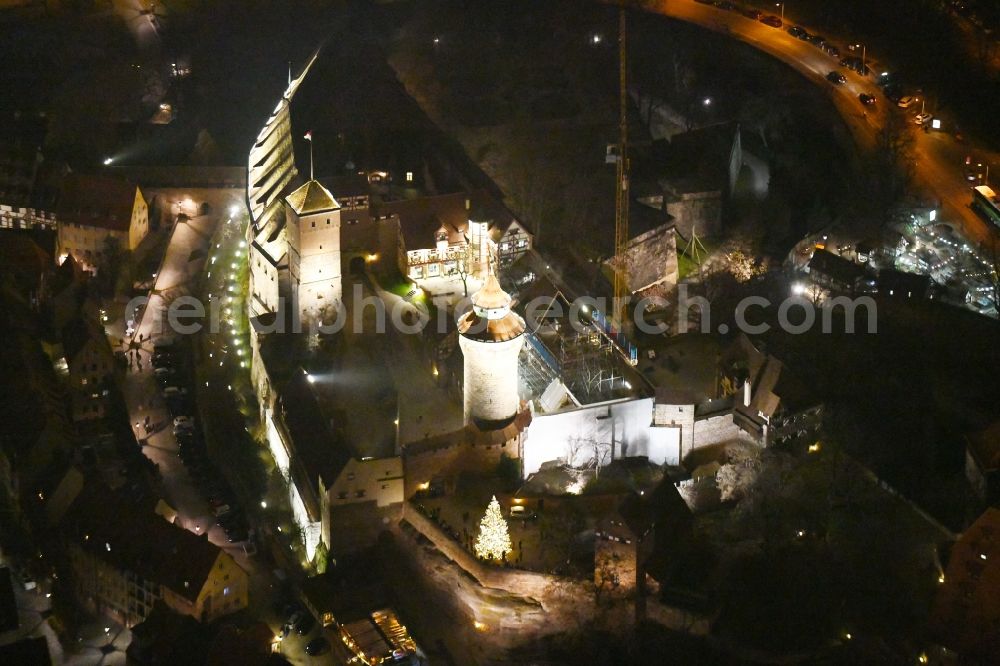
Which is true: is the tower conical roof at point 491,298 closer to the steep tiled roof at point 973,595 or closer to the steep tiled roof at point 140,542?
the steep tiled roof at point 140,542

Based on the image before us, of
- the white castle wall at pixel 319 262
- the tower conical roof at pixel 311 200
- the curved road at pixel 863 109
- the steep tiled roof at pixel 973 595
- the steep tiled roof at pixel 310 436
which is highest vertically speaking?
the curved road at pixel 863 109

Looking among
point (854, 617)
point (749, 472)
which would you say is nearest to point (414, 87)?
point (749, 472)

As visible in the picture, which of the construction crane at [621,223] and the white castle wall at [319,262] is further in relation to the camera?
the construction crane at [621,223]

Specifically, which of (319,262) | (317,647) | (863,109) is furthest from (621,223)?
(317,647)

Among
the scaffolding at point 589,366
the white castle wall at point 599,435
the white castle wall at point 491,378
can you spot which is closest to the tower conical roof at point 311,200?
the white castle wall at point 491,378

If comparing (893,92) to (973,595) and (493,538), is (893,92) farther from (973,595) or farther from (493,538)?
(493,538)

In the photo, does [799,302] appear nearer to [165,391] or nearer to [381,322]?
[381,322]
